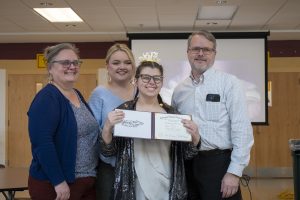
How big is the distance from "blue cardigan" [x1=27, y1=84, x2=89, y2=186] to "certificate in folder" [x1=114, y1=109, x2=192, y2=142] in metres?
0.28

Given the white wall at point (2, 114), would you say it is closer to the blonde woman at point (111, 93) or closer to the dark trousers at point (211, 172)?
the blonde woman at point (111, 93)

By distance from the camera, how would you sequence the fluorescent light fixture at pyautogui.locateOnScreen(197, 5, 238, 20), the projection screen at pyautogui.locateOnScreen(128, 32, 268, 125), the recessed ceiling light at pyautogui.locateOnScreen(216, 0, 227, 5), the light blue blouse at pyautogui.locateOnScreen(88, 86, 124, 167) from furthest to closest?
the projection screen at pyautogui.locateOnScreen(128, 32, 268, 125)
the fluorescent light fixture at pyautogui.locateOnScreen(197, 5, 238, 20)
the recessed ceiling light at pyautogui.locateOnScreen(216, 0, 227, 5)
the light blue blouse at pyautogui.locateOnScreen(88, 86, 124, 167)

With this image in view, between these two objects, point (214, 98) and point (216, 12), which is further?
point (216, 12)

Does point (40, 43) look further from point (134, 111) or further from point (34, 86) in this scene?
point (134, 111)

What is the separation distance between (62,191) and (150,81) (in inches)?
29.0

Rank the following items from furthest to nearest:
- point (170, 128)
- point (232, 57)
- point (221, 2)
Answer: point (232, 57), point (221, 2), point (170, 128)

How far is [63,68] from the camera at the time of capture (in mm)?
2281

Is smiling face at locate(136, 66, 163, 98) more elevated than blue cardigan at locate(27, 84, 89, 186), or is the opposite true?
smiling face at locate(136, 66, 163, 98)

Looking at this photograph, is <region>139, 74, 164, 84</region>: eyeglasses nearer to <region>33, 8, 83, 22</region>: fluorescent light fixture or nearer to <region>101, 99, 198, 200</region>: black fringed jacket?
<region>101, 99, 198, 200</region>: black fringed jacket

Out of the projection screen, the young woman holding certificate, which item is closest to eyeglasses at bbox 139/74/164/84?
the young woman holding certificate

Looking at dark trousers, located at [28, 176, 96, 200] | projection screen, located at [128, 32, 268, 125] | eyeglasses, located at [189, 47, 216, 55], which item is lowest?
dark trousers, located at [28, 176, 96, 200]

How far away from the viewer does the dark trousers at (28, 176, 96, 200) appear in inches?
86.5

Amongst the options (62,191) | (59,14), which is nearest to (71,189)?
(62,191)

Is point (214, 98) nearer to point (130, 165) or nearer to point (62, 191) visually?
point (130, 165)
